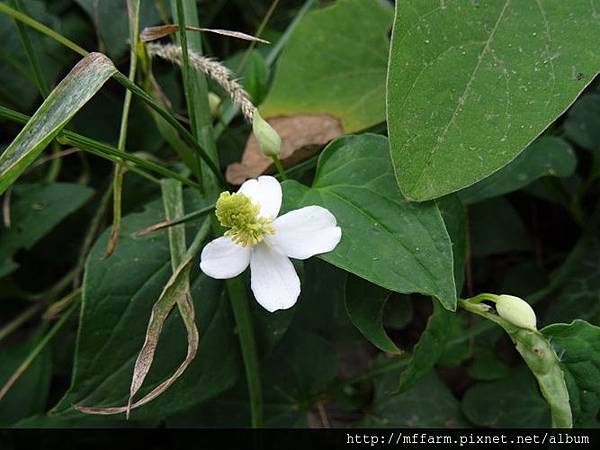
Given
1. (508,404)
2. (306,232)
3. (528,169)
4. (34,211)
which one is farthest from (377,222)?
(34,211)

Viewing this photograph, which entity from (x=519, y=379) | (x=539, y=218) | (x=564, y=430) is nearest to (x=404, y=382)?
(x=564, y=430)

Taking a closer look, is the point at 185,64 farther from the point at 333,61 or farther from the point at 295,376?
the point at 295,376

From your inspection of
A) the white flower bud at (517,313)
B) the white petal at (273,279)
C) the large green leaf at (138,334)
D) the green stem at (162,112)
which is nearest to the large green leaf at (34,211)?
the large green leaf at (138,334)

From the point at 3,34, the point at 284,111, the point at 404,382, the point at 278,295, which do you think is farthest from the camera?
the point at 3,34

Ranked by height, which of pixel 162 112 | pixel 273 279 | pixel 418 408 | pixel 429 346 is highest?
pixel 162 112

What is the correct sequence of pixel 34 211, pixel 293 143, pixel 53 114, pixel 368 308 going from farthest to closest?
pixel 34 211 < pixel 293 143 < pixel 368 308 < pixel 53 114

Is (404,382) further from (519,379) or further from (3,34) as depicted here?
(3,34)

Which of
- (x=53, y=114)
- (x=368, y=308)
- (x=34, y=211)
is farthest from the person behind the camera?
(x=34, y=211)

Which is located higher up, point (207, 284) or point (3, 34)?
point (3, 34)
